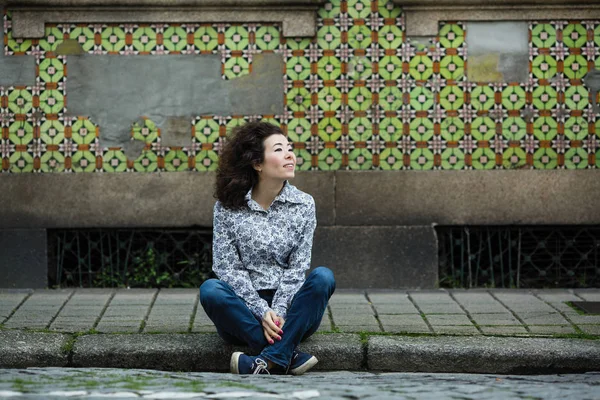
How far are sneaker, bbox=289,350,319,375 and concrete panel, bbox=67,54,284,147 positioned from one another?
276 cm

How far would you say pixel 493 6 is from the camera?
791 cm

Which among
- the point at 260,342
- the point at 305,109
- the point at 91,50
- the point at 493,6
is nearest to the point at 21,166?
the point at 91,50

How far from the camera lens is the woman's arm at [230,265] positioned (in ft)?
18.8

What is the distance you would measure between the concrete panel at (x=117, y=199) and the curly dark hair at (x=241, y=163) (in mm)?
1755

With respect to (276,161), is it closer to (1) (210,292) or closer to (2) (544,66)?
(1) (210,292)

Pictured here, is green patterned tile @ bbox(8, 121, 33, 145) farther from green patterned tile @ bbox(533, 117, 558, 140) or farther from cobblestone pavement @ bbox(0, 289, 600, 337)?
green patterned tile @ bbox(533, 117, 558, 140)

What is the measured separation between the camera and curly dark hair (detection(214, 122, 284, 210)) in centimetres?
604

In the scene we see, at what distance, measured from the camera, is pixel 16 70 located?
7902 millimetres

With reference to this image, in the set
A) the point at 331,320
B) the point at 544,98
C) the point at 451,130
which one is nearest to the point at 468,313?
the point at 331,320

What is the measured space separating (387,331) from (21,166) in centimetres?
331

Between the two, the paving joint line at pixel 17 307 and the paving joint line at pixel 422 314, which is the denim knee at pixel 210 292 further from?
the paving joint line at pixel 17 307

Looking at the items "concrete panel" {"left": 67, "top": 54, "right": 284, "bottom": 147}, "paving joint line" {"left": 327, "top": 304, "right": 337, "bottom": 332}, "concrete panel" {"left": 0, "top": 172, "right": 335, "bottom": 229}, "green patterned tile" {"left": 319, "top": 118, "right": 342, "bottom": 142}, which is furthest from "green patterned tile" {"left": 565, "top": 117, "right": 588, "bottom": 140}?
"paving joint line" {"left": 327, "top": 304, "right": 337, "bottom": 332}

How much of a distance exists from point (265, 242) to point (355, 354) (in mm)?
808

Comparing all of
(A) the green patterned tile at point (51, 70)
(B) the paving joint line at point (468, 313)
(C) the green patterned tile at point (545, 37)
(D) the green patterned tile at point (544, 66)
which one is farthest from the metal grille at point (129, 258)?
(C) the green patterned tile at point (545, 37)
